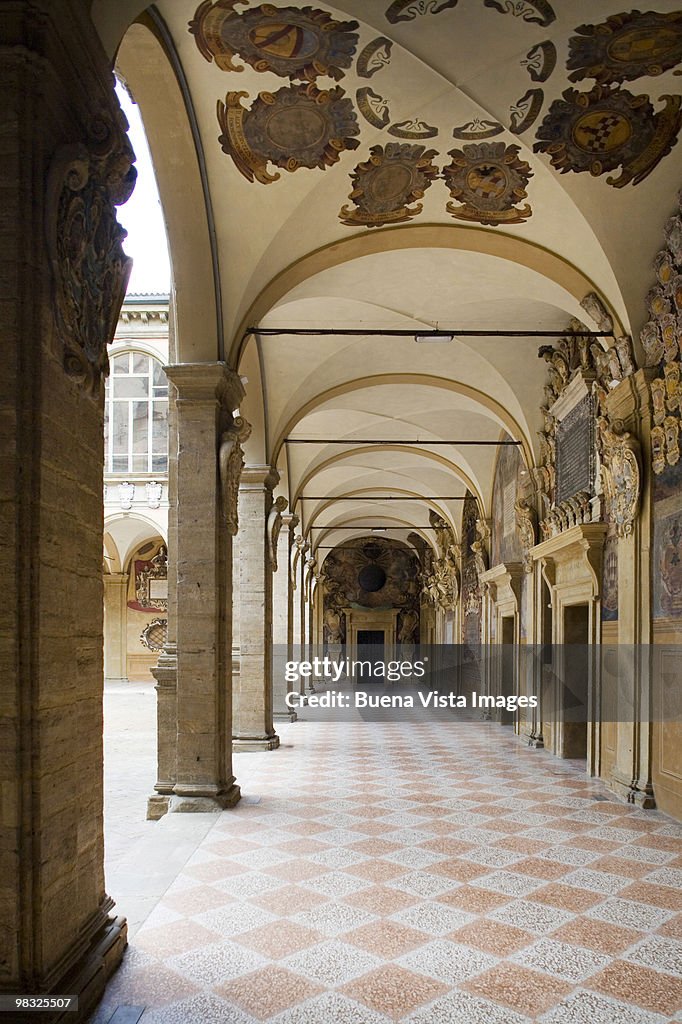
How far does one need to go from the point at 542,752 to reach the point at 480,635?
784cm

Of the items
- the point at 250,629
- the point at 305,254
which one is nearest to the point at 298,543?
the point at 250,629

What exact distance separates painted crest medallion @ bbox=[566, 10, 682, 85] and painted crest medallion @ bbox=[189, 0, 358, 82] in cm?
162

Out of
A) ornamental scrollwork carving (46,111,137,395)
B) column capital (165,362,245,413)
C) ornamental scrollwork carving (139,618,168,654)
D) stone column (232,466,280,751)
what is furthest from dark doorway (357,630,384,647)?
ornamental scrollwork carving (46,111,137,395)

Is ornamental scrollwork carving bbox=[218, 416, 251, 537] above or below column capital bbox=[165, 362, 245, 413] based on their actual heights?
below

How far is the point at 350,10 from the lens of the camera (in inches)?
231

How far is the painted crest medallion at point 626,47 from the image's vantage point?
6039 millimetres

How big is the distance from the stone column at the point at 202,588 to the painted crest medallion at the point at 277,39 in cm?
265

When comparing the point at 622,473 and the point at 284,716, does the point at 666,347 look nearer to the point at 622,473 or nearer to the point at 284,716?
the point at 622,473

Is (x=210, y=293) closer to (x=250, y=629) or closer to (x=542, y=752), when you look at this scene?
(x=250, y=629)

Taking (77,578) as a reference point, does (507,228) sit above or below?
above

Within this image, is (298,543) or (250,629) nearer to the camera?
(250,629)

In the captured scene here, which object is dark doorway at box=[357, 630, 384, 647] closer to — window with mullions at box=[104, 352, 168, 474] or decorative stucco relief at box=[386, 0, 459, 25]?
window with mullions at box=[104, 352, 168, 474]

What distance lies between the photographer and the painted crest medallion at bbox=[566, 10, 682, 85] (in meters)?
6.04

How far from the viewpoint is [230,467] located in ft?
27.9
